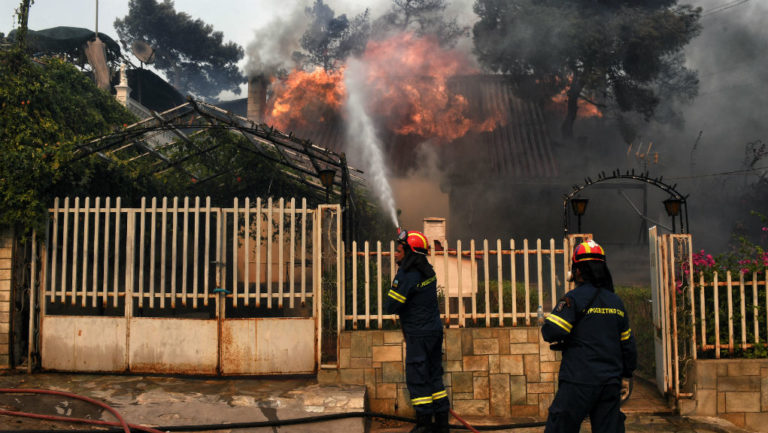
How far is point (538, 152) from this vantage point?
20078mm

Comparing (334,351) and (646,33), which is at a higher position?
(646,33)

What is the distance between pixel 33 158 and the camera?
701cm

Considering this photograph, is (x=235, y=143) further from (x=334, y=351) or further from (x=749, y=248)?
(x=749, y=248)

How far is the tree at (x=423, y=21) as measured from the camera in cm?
2428

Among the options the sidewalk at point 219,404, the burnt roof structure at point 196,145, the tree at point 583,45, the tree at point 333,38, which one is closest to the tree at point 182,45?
the tree at point 333,38

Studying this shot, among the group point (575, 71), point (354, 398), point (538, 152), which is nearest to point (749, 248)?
point (354, 398)

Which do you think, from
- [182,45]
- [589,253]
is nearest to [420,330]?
[589,253]

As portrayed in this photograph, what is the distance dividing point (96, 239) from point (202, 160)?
5.43 meters

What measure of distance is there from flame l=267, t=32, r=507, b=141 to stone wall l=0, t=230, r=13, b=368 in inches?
600

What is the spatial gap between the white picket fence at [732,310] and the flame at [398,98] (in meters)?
14.1

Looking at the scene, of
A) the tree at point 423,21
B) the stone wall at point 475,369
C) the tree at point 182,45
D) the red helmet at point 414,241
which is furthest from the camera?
the tree at point 182,45

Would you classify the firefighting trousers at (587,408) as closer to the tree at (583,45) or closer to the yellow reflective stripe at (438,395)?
the yellow reflective stripe at (438,395)

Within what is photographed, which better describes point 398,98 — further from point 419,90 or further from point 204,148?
point 204,148

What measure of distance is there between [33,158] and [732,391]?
9261mm
